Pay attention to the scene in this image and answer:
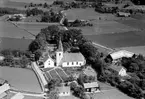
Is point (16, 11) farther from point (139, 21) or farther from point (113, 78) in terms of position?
point (113, 78)

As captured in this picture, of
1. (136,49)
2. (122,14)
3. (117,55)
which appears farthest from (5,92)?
(122,14)

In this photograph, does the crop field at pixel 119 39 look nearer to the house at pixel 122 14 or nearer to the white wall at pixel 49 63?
the white wall at pixel 49 63

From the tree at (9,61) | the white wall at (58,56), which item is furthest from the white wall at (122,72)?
the tree at (9,61)

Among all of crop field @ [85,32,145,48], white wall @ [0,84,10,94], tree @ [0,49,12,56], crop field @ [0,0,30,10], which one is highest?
crop field @ [0,0,30,10]

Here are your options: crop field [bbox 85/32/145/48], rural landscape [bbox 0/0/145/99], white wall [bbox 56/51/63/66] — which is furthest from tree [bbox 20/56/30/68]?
crop field [bbox 85/32/145/48]

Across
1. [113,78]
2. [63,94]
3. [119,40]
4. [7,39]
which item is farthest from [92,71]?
[7,39]

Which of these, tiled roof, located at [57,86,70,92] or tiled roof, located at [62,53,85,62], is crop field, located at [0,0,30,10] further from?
tiled roof, located at [57,86,70,92]
